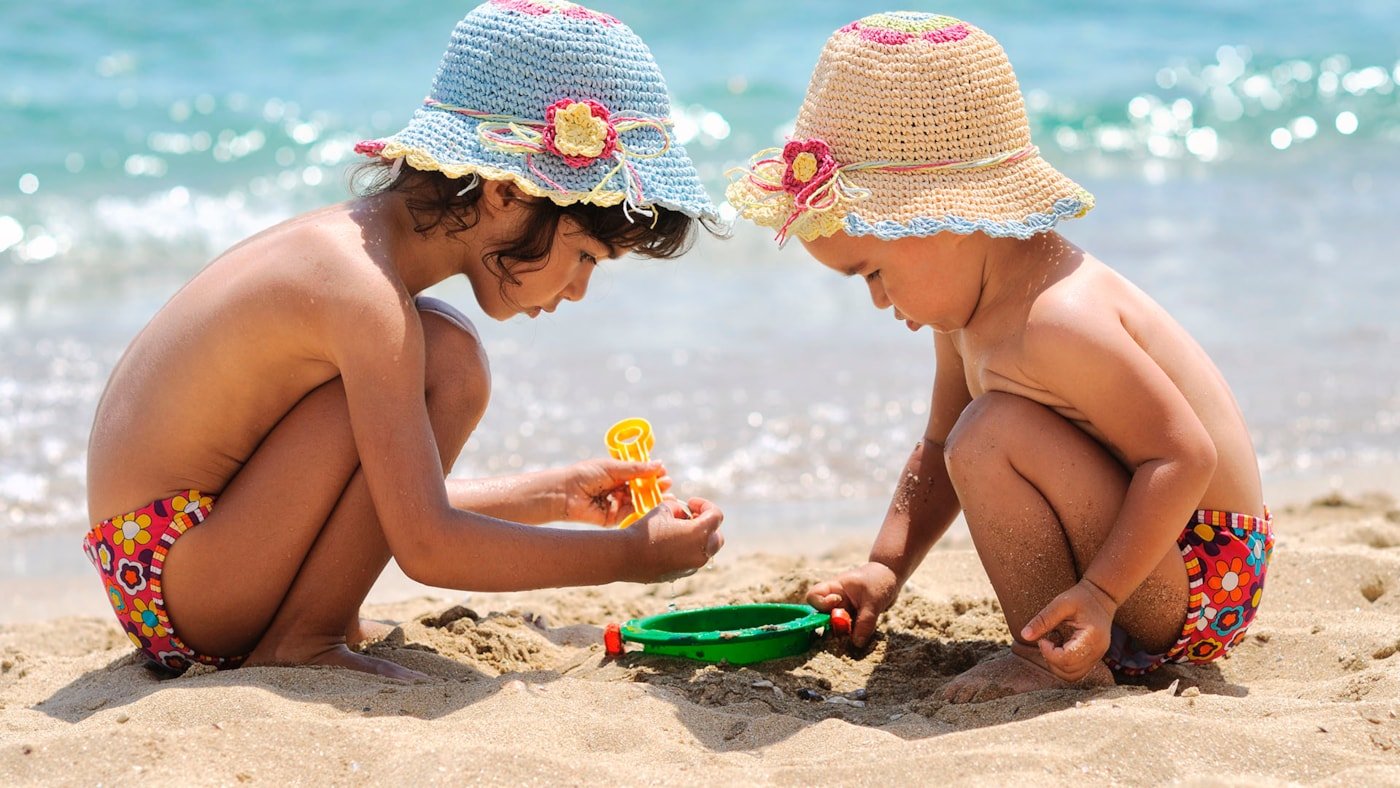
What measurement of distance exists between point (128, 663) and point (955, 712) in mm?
1680

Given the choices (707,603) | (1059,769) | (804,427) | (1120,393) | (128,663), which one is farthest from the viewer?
(804,427)

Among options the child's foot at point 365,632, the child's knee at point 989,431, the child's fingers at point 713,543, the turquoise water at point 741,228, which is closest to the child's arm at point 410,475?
the child's fingers at point 713,543

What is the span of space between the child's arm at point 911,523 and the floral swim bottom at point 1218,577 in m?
0.51

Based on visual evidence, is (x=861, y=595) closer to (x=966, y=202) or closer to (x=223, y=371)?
(x=966, y=202)

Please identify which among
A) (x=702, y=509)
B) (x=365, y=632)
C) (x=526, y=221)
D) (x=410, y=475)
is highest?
(x=526, y=221)

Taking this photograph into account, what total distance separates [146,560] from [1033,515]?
5.54 ft

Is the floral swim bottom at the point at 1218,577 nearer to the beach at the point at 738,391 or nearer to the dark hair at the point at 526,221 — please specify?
the beach at the point at 738,391

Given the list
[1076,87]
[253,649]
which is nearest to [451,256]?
[253,649]

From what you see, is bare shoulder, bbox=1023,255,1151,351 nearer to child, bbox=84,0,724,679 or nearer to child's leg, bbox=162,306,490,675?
child, bbox=84,0,724,679

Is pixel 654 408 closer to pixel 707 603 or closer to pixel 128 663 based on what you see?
pixel 707 603

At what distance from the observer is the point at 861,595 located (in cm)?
313

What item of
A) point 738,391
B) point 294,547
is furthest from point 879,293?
point 738,391

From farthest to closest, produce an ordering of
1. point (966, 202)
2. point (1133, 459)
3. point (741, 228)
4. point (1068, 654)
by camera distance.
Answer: point (741, 228) → point (966, 202) → point (1133, 459) → point (1068, 654)

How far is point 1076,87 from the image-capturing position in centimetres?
1127
